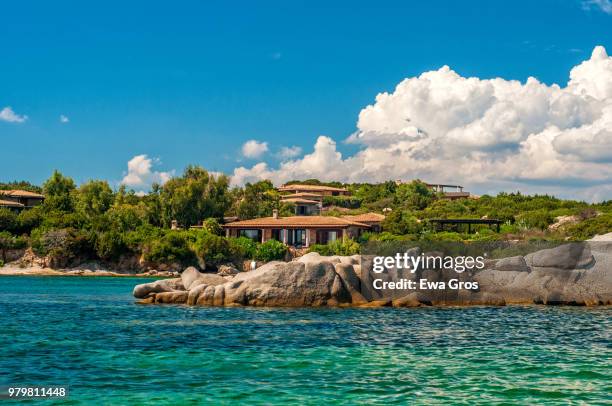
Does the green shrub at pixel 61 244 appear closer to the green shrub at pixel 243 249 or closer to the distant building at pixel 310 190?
the green shrub at pixel 243 249

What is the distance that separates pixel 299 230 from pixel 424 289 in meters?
46.2

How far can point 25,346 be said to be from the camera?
77.5 feet

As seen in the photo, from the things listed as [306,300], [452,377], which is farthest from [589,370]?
[306,300]

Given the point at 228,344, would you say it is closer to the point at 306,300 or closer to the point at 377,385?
the point at 377,385

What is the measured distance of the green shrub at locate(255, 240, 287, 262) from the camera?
267ft

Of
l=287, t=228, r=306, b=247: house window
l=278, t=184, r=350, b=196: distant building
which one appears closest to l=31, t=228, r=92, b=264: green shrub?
l=287, t=228, r=306, b=247: house window

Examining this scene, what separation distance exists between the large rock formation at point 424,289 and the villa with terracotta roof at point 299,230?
4231cm

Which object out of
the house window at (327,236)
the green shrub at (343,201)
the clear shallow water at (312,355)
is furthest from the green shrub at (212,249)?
the green shrub at (343,201)

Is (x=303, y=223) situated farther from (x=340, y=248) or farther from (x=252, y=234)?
(x=340, y=248)

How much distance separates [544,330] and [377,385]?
528 inches

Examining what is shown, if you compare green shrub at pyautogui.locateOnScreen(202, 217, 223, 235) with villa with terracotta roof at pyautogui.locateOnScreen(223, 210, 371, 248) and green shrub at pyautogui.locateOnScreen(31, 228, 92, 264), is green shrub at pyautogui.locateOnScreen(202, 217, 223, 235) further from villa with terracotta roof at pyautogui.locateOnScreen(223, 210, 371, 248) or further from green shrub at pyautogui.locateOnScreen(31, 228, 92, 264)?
green shrub at pyautogui.locateOnScreen(31, 228, 92, 264)

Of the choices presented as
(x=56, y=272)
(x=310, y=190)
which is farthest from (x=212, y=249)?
(x=310, y=190)

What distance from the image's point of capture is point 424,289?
39.4 meters

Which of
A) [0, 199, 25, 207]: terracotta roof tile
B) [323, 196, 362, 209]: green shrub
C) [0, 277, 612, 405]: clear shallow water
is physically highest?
[323, 196, 362, 209]: green shrub
